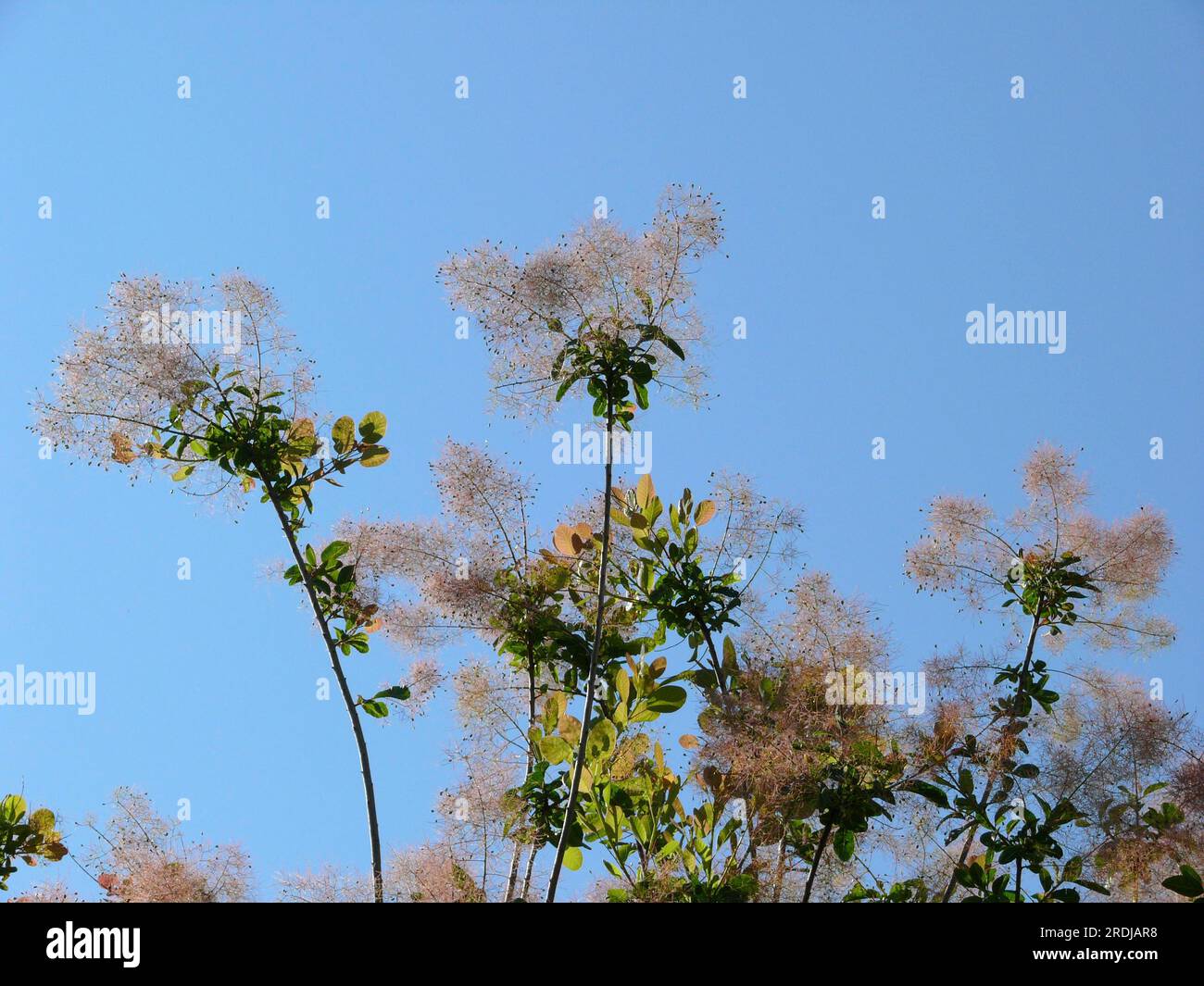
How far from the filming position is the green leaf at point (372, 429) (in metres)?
4.73

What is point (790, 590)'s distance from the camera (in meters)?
4.67

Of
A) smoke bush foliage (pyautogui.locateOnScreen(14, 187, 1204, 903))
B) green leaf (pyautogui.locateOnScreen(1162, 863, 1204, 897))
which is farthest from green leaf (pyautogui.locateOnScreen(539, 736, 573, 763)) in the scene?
green leaf (pyautogui.locateOnScreen(1162, 863, 1204, 897))

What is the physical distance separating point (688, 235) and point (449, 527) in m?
1.31

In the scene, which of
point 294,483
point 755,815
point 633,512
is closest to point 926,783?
point 755,815

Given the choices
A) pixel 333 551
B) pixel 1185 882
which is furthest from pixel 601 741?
pixel 1185 882

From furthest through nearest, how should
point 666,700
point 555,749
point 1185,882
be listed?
point 666,700
point 555,749
point 1185,882

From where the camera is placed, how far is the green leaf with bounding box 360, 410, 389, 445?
4734 mm

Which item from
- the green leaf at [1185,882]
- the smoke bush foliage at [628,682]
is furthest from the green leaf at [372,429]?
the green leaf at [1185,882]

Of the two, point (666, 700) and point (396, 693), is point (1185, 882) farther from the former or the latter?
point (396, 693)

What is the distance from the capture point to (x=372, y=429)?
187 inches

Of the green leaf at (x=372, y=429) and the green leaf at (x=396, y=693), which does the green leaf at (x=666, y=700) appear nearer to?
the green leaf at (x=396, y=693)

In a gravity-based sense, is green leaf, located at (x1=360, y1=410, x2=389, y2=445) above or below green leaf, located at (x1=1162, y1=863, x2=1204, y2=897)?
above

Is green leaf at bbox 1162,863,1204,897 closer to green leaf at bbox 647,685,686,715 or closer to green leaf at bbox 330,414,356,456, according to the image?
green leaf at bbox 647,685,686,715

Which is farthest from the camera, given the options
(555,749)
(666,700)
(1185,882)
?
(666,700)
